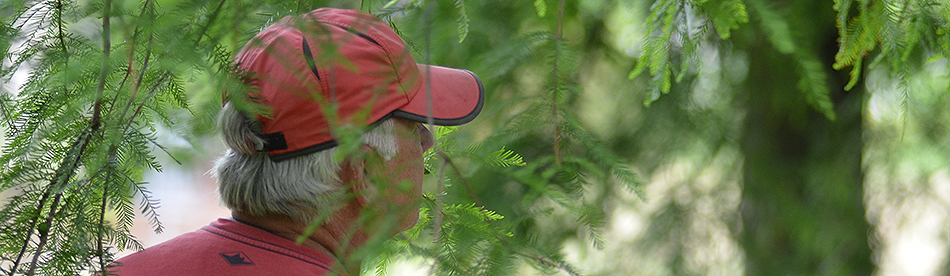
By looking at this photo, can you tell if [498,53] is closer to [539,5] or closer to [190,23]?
[539,5]

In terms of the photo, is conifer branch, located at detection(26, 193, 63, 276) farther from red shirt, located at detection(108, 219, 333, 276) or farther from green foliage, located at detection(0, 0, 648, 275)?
red shirt, located at detection(108, 219, 333, 276)

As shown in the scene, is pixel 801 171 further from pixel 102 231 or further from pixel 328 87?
pixel 102 231

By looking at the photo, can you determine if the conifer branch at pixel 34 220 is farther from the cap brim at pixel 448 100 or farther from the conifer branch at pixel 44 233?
the cap brim at pixel 448 100

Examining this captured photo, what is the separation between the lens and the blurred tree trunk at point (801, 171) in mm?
2482

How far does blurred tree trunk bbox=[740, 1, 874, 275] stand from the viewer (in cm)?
248

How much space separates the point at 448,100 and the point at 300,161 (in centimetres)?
31

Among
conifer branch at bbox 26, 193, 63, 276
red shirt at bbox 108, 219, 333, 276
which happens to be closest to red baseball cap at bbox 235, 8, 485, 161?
red shirt at bbox 108, 219, 333, 276

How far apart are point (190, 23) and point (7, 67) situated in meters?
0.34

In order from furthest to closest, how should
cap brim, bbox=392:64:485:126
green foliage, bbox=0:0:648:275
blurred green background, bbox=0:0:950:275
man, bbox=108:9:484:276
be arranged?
blurred green background, bbox=0:0:950:275 < cap brim, bbox=392:64:485:126 < man, bbox=108:9:484:276 < green foliage, bbox=0:0:648:275

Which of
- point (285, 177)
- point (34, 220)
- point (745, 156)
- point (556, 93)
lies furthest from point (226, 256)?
point (745, 156)

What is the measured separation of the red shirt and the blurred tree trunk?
205 cm

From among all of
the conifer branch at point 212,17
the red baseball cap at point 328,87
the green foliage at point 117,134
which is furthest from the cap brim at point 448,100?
the conifer branch at point 212,17

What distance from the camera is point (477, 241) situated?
77cm

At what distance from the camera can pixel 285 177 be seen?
3.86 feet
